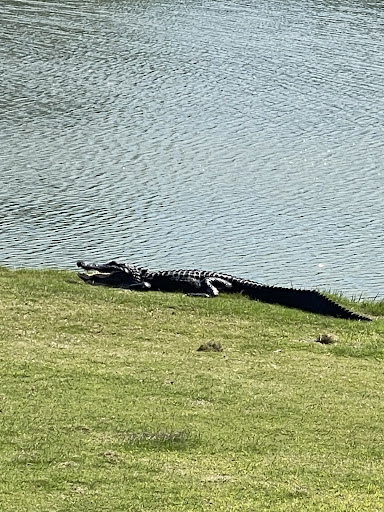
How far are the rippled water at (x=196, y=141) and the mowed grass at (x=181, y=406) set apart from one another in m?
3.24

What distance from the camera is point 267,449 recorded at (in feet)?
17.7

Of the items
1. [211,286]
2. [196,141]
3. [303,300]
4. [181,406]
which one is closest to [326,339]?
[303,300]

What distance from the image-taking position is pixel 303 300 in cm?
976

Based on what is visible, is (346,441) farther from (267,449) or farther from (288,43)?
(288,43)

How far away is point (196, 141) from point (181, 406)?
43.4 feet

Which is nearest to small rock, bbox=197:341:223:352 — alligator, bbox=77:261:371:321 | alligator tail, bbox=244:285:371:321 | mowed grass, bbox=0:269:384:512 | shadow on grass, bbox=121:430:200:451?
mowed grass, bbox=0:269:384:512

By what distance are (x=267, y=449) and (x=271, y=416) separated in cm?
64

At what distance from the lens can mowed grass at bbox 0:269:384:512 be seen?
4723mm

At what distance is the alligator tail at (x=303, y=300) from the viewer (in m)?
9.39

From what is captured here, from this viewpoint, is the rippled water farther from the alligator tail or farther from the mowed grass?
the mowed grass

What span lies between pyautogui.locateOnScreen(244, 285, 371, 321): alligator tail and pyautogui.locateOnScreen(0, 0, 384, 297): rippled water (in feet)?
6.01

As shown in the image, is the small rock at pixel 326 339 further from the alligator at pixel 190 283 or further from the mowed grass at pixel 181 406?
the alligator at pixel 190 283

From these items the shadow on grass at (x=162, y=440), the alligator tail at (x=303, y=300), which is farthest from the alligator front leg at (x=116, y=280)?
the shadow on grass at (x=162, y=440)

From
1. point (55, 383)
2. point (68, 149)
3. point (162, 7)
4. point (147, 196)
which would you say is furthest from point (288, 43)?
point (55, 383)
